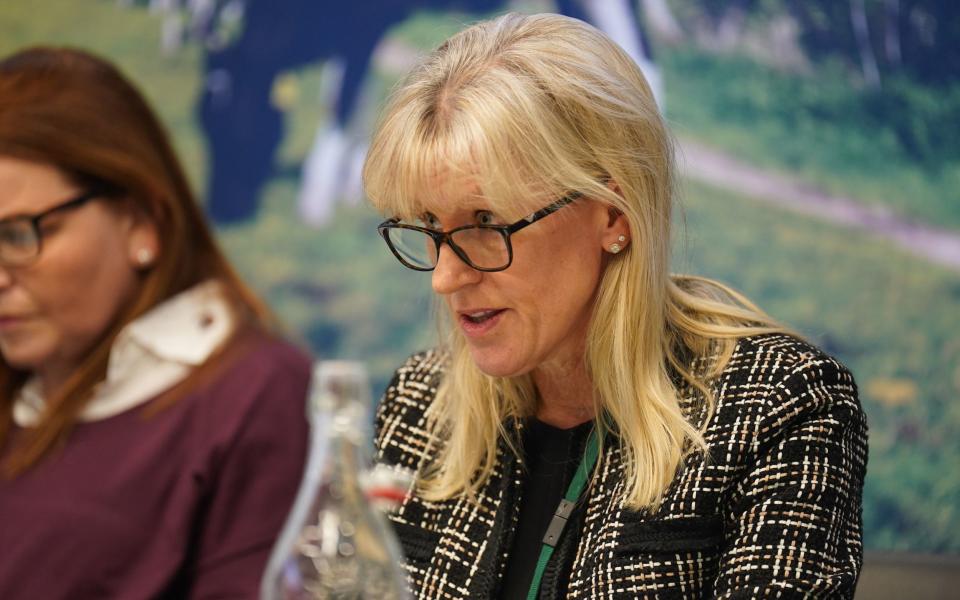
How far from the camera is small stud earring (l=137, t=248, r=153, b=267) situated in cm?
181

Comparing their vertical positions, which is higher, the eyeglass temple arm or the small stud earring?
the eyeglass temple arm

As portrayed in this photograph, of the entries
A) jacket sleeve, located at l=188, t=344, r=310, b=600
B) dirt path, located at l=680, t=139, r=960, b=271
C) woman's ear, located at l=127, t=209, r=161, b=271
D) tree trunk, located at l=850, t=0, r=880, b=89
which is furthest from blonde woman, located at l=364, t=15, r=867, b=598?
tree trunk, located at l=850, t=0, r=880, b=89

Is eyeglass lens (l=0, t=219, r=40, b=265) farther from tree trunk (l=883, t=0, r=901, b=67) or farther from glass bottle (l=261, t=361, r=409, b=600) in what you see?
tree trunk (l=883, t=0, r=901, b=67)

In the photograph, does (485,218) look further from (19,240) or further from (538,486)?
(19,240)

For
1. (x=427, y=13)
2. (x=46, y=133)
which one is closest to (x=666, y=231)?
(x=46, y=133)

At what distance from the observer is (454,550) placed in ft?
5.75

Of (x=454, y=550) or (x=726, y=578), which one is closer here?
(x=726, y=578)

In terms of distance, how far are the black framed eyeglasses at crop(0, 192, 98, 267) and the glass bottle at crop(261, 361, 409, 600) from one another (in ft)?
3.04

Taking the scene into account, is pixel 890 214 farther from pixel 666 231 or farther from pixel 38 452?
pixel 38 452

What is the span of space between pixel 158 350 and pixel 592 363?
2.09ft

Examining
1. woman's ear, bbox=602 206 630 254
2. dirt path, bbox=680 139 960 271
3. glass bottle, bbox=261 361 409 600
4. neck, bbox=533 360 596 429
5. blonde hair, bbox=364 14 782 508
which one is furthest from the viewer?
dirt path, bbox=680 139 960 271

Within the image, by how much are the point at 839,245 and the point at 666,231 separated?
1.60m

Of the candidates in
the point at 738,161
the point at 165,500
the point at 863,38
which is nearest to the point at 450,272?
the point at 165,500

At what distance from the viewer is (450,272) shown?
1604mm
